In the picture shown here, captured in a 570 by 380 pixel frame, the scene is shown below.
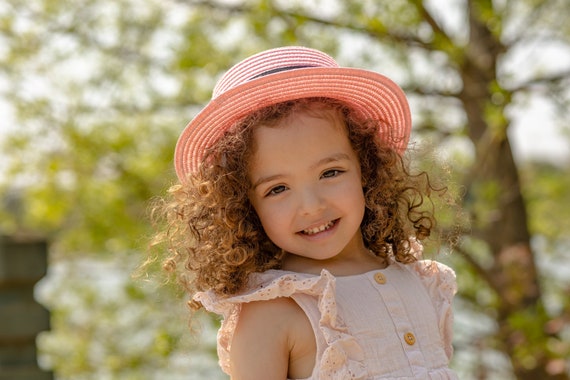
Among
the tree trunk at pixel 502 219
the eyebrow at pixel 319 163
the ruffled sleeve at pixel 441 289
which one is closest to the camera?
the eyebrow at pixel 319 163

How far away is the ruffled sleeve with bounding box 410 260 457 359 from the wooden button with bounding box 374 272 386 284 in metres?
0.16

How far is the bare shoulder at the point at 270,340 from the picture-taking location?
75.7 inches

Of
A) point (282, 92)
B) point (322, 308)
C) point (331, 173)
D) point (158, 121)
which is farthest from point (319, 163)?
point (158, 121)

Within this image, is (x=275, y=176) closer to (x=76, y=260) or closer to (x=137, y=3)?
(x=137, y=3)

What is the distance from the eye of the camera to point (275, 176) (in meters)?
2.03

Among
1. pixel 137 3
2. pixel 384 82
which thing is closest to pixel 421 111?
pixel 137 3

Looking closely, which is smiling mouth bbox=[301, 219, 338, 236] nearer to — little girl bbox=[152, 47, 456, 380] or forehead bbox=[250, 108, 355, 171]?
little girl bbox=[152, 47, 456, 380]

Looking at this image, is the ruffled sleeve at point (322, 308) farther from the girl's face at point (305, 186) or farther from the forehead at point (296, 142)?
the forehead at point (296, 142)

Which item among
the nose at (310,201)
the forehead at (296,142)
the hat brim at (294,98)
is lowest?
the nose at (310,201)

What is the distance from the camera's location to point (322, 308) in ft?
6.44

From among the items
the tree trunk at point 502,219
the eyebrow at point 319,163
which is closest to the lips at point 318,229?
the eyebrow at point 319,163

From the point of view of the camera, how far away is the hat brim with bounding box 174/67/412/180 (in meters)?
2.05

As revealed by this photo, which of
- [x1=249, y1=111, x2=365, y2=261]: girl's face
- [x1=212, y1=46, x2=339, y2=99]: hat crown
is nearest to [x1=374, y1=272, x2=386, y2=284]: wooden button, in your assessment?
[x1=249, y1=111, x2=365, y2=261]: girl's face

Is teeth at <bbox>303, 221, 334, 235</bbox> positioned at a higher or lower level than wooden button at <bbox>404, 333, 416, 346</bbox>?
higher
